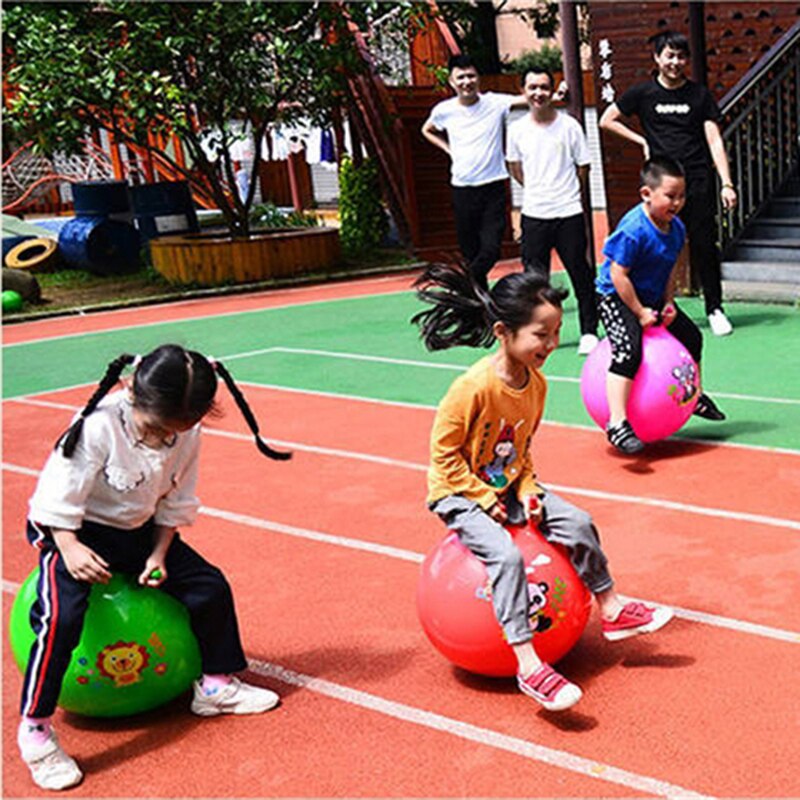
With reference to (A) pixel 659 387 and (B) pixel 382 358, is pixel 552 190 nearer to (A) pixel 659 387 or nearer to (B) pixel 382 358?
(B) pixel 382 358

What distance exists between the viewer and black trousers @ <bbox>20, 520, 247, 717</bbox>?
13.6 feet

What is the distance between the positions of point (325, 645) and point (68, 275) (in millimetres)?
16238

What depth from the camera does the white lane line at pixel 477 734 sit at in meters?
3.80

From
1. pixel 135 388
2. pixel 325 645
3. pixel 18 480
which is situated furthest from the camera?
pixel 18 480

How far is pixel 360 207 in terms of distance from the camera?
65.9 feet

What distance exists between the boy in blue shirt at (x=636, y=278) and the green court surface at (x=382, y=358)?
0.83 meters

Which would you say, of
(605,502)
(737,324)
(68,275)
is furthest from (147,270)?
(605,502)

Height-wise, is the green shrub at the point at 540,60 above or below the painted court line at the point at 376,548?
above

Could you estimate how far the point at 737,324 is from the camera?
1132 centimetres

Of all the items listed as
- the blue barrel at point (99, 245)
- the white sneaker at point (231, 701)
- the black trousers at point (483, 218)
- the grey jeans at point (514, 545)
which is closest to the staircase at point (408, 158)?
the blue barrel at point (99, 245)

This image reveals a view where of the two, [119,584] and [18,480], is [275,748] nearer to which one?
[119,584]

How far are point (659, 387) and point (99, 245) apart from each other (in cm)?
1468

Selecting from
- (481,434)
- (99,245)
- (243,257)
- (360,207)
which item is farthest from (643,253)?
(99,245)

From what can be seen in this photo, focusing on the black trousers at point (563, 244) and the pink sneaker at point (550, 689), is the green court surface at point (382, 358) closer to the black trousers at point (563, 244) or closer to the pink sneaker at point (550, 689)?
the black trousers at point (563, 244)
